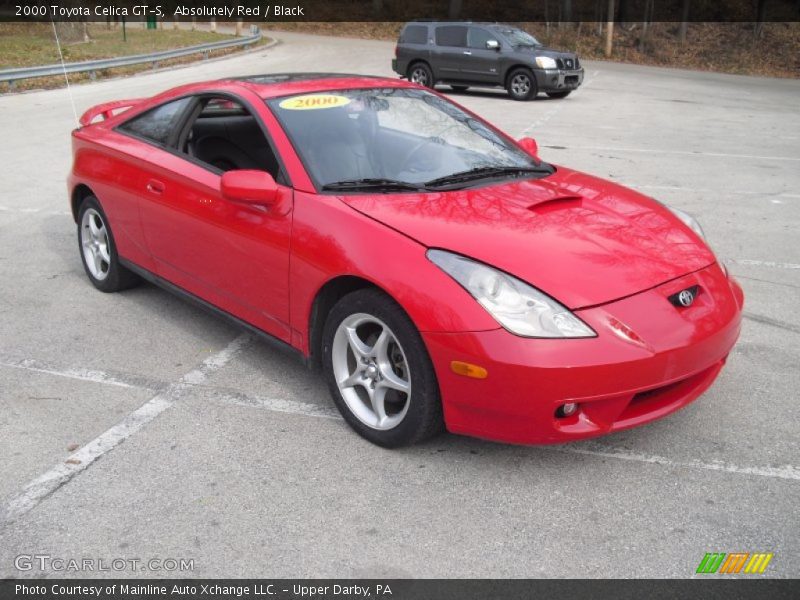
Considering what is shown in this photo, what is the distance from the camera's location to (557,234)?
11.5 ft

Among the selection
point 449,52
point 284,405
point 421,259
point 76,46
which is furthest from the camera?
point 76,46

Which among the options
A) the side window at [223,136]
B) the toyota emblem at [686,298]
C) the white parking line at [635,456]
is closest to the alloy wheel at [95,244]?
the side window at [223,136]

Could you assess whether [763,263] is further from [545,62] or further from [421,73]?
[421,73]

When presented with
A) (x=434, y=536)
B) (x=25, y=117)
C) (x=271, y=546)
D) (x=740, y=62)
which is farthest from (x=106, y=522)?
(x=740, y=62)

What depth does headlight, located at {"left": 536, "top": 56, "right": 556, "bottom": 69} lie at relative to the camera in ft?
59.2

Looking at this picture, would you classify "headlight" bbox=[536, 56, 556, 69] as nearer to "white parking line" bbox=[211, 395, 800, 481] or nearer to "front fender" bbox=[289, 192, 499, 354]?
"front fender" bbox=[289, 192, 499, 354]

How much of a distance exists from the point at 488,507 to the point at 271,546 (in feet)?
2.70

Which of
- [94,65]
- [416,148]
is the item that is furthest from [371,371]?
[94,65]

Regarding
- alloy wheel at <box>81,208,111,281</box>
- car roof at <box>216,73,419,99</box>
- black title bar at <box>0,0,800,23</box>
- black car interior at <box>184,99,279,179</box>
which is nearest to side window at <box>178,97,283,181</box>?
black car interior at <box>184,99,279,179</box>

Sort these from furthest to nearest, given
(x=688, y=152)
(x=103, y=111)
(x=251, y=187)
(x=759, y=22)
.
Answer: (x=759, y=22), (x=688, y=152), (x=103, y=111), (x=251, y=187)

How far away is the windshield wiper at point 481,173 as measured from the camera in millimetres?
3982

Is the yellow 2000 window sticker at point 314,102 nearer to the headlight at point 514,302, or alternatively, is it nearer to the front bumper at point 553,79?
the headlight at point 514,302

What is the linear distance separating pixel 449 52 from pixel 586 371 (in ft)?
57.9

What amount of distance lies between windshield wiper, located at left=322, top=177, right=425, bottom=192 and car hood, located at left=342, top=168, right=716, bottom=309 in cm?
9
